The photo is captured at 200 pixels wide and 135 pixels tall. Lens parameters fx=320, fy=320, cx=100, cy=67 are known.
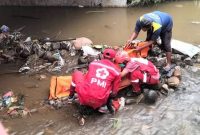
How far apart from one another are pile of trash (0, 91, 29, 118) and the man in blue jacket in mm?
2919

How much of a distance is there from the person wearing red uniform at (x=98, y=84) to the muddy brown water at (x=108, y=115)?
1.51 feet

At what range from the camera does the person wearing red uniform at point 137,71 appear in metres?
6.02

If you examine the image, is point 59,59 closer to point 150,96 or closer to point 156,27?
point 156,27

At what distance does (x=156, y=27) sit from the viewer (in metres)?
6.71

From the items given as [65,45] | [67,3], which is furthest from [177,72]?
[67,3]

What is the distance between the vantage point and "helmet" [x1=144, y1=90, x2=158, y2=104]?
237 inches

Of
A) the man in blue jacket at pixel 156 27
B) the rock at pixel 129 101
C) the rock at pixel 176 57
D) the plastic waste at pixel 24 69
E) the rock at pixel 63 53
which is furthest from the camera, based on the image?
the rock at pixel 63 53

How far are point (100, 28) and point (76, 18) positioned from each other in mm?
1642

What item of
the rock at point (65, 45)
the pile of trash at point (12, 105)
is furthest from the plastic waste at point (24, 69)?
the rock at point (65, 45)

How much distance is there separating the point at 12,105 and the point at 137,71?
2.51 meters

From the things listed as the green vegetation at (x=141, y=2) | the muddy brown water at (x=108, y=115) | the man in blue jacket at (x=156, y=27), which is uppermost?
the green vegetation at (x=141, y=2)

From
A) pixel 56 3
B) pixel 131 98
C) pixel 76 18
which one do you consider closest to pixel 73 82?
pixel 131 98

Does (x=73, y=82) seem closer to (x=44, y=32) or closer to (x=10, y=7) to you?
(x=44, y=32)

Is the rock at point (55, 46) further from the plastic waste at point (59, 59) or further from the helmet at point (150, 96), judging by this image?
the helmet at point (150, 96)
